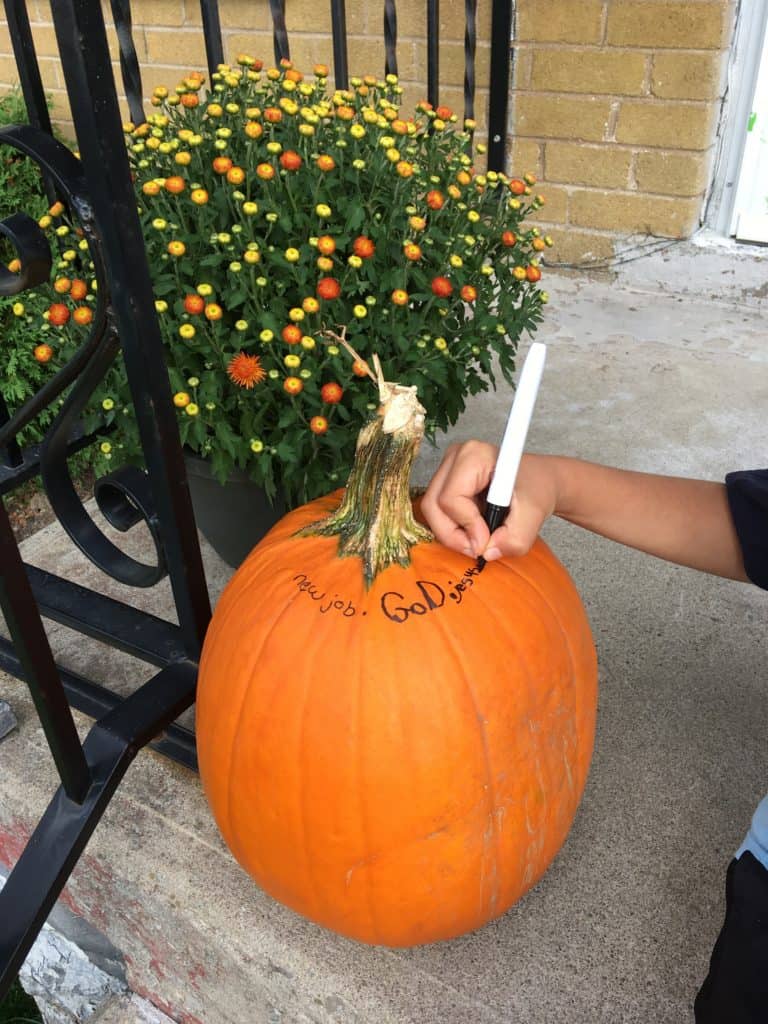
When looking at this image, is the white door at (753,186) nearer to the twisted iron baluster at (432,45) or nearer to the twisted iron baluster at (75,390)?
the twisted iron baluster at (432,45)

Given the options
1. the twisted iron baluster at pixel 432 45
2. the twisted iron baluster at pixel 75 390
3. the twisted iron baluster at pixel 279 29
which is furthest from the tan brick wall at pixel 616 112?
the twisted iron baluster at pixel 75 390

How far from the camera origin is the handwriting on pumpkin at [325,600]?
98 centimetres

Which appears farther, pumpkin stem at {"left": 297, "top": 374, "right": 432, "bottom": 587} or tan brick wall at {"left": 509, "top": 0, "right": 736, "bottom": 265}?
tan brick wall at {"left": 509, "top": 0, "right": 736, "bottom": 265}

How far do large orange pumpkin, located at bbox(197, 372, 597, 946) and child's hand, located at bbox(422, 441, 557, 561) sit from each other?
0.09 ft

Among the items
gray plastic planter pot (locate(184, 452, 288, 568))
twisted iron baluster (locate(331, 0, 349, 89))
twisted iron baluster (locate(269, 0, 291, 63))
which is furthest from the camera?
twisted iron baluster (locate(331, 0, 349, 89))

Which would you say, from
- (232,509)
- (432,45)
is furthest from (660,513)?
(432,45)

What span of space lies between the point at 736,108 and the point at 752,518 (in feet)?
6.60

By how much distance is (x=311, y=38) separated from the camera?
3092 mm

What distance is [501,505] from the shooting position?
0.99 metres

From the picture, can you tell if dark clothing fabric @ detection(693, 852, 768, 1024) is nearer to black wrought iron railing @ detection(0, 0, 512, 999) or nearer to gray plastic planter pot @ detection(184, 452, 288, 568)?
black wrought iron railing @ detection(0, 0, 512, 999)

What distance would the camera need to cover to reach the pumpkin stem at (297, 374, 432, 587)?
3.20 feet

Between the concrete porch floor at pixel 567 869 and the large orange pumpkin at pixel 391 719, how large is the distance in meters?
0.09

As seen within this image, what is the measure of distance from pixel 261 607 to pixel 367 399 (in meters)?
0.51

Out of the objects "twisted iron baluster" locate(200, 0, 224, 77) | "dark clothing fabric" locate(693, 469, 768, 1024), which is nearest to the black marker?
"dark clothing fabric" locate(693, 469, 768, 1024)
